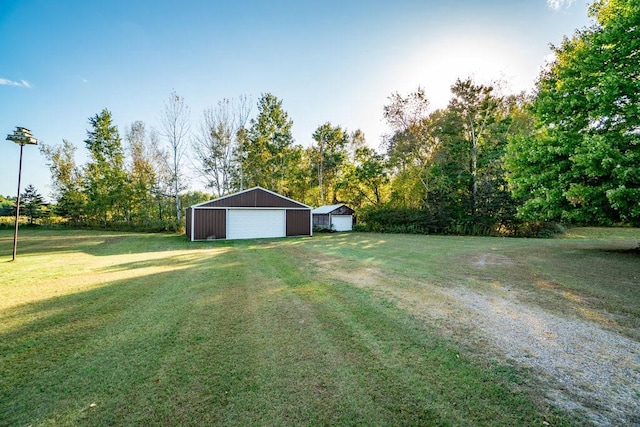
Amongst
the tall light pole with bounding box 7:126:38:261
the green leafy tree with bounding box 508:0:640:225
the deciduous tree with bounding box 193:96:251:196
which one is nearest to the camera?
the green leafy tree with bounding box 508:0:640:225

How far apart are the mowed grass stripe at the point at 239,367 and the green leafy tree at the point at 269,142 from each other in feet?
69.0

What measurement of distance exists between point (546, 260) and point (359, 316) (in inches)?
312

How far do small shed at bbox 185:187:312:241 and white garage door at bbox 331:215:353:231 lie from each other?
501cm

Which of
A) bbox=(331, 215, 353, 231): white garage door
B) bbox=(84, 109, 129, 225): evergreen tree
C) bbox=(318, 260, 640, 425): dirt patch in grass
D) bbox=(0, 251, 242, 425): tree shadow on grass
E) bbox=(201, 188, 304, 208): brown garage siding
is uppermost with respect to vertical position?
bbox=(84, 109, 129, 225): evergreen tree

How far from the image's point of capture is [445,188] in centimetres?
2052

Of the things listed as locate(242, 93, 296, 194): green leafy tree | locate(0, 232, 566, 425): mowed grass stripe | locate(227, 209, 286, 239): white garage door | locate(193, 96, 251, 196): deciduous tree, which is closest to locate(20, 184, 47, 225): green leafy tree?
locate(193, 96, 251, 196): deciduous tree

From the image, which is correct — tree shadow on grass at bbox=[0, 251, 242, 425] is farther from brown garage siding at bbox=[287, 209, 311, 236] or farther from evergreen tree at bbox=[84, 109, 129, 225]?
evergreen tree at bbox=[84, 109, 129, 225]

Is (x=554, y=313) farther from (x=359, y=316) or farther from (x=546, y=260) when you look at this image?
(x=546, y=260)

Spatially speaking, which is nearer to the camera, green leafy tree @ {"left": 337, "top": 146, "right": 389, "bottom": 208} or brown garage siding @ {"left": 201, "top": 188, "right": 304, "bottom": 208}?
brown garage siding @ {"left": 201, "top": 188, "right": 304, "bottom": 208}

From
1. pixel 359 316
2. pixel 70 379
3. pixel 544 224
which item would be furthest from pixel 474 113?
pixel 70 379

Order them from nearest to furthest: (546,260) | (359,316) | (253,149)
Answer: (359,316)
(546,260)
(253,149)

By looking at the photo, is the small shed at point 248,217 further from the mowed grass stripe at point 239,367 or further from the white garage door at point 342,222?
the mowed grass stripe at point 239,367

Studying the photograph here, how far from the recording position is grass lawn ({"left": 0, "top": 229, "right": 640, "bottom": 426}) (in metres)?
2.11

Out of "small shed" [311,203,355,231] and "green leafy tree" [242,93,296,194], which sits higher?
"green leafy tree" [242,93,296,194]
